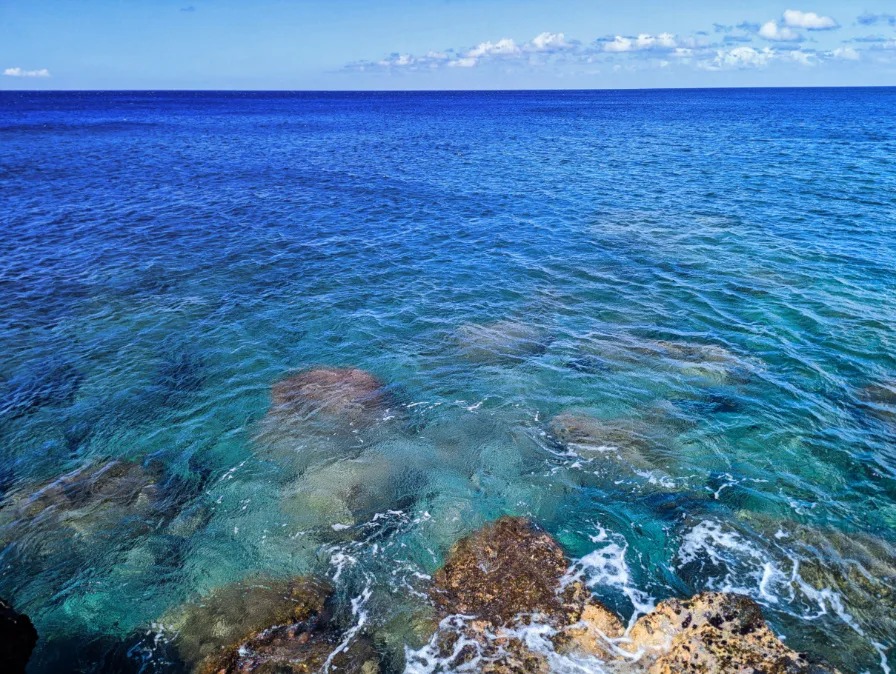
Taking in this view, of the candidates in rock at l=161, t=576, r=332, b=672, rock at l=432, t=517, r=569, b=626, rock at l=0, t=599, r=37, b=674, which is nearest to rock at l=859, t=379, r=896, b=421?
rock at l=432, t=517, r=569, b=626

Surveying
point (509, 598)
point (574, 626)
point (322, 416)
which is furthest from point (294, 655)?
point (322, 416)

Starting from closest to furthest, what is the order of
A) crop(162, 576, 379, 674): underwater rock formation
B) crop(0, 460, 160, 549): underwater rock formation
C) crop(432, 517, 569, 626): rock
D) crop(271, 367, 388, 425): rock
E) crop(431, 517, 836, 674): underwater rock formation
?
crop(431, 517, 836, 674): underwater rock formation → crop(162, 576, 379, 674): underwater rock formation → crop(432, 517, 569, 626): rock → crop(0, 460, 160, 549): underwater rock formation → crop(271, 367, 388, 425): rock

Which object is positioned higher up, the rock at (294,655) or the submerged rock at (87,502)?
the submerged rock at (87,502)

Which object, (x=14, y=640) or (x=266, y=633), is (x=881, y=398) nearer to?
(x=266, y=633)

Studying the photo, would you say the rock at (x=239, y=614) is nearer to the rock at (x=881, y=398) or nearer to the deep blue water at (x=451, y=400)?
the deep blue water at (x=451, y=400)

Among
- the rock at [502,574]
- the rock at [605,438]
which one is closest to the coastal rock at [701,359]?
the rock at [605,438]

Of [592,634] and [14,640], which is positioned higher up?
[14,640]

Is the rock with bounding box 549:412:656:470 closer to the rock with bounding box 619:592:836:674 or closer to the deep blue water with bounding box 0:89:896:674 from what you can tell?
the deep blue water with bounding box 0:89:896:674
